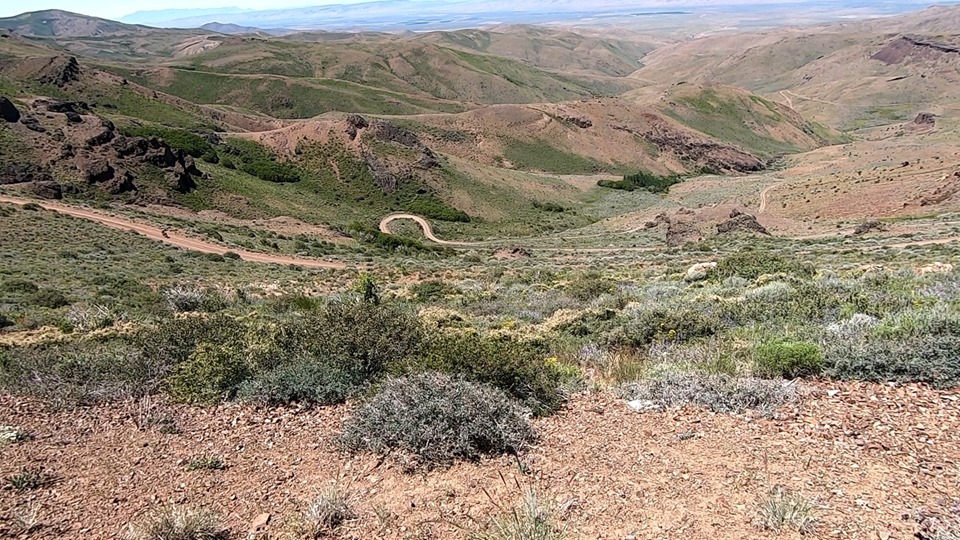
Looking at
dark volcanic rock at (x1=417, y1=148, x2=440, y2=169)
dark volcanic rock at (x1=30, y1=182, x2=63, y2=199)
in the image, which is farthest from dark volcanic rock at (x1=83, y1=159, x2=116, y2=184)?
dark volcanic rock at (x1=417, y1=148, x2=440, y2=169)

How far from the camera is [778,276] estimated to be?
47.2 feet

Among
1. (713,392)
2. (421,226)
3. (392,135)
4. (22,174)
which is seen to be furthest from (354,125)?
(713,392)

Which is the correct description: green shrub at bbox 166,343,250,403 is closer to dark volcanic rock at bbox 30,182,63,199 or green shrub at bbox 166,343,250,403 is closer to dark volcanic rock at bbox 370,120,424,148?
dark volcanic rock at bbox 30,182,63,199

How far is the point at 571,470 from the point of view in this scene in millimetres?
5004

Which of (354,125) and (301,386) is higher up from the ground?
(354,125)

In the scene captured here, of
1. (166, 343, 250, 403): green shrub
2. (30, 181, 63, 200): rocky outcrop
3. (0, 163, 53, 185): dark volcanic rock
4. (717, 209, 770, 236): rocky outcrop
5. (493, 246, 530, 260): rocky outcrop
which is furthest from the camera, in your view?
(717, 209, 770, 236): rocky outcrop

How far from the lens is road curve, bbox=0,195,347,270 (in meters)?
30.7

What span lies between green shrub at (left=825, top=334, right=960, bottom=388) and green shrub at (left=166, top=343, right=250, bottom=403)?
6845 millimetres

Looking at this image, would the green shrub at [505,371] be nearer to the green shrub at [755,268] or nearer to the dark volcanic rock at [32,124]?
the green shrub at [755,268]

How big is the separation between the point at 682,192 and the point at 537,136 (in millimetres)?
23138

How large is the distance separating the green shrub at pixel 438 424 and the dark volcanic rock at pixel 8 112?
166ft

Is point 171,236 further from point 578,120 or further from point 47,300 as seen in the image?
point 578,120

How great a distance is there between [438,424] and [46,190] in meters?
40.8

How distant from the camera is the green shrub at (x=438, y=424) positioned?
5.27 m
